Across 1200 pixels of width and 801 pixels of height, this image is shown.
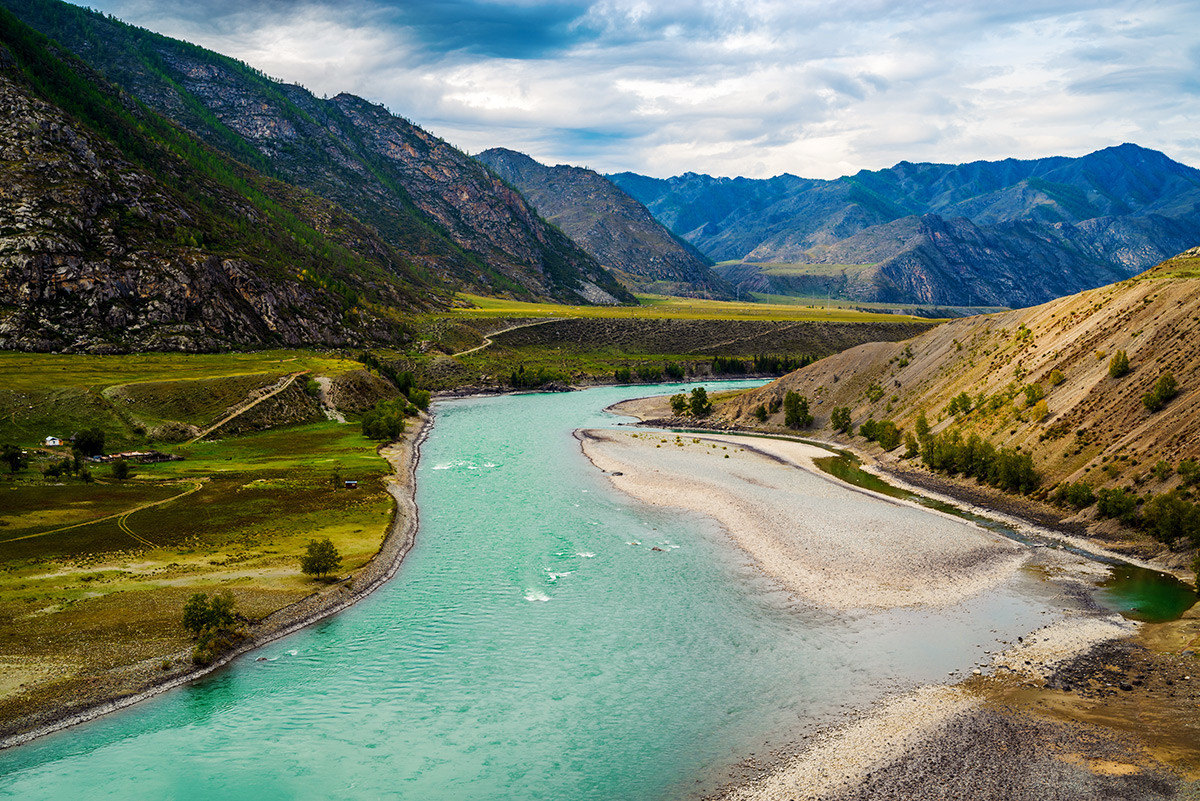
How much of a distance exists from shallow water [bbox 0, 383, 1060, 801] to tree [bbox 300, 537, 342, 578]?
3.69m

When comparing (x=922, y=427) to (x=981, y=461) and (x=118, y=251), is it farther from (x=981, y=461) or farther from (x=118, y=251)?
(x=118, y=251)

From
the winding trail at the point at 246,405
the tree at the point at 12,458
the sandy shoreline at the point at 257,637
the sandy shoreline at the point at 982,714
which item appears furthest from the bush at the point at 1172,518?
the winding trail at the point at 246,405

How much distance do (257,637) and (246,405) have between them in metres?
68.9

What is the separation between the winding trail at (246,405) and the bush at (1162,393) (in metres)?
96.8

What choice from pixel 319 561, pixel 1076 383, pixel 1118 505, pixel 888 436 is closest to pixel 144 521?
pixel 319 561

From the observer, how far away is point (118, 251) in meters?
132

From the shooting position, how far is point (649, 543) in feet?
184

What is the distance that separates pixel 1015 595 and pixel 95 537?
60.4m

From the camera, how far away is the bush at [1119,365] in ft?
204

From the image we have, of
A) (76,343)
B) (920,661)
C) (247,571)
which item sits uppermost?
(76,343)

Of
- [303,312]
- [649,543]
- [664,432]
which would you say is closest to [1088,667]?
[649,543]

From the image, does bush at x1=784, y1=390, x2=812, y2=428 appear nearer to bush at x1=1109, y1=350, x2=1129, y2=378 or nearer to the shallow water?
bush at x1=1109, y1=350, x2=1129, y2=378

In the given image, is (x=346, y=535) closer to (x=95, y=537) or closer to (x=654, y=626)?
(x=95, y=537)

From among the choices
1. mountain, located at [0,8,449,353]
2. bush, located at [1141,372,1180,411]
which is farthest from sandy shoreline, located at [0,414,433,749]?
mountain, located at [0,8,449,353]
